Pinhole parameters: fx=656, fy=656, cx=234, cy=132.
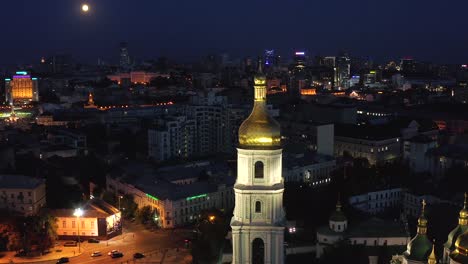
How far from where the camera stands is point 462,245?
42.6 feet

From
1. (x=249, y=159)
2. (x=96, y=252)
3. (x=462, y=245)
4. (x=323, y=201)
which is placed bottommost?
(x=96, y=252)

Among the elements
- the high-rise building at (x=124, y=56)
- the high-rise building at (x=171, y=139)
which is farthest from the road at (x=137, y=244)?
the high-rise building at (x=124, y=56)

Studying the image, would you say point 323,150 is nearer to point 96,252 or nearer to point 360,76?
point 96,252

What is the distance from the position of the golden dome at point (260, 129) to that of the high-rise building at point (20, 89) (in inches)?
2430

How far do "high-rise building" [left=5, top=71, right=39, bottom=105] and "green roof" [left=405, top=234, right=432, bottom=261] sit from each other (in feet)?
202

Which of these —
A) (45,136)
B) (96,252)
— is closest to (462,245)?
(96,252)

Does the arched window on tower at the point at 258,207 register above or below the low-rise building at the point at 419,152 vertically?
A: above

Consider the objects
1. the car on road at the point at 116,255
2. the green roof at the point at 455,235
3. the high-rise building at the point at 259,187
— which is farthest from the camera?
the car on road at the point at 116,255

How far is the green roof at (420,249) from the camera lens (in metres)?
14.4

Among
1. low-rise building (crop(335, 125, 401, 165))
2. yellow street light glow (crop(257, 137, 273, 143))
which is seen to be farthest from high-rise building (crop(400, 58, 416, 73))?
yellow street light glow (crop(257, 137, 273, 143))

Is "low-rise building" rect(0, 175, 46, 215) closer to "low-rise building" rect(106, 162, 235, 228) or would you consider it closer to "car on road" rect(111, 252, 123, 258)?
"low-rise building" rect(106, 162, 235, 228)

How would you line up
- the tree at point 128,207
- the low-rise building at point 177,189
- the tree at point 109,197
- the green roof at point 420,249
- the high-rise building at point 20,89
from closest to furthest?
the green roof at point 420,249 < the low-rise building at point 177,189 < the tree at point 128,207 < the tree at point 109,197 < the high-rise building at point 20,89

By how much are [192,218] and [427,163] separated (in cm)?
1467

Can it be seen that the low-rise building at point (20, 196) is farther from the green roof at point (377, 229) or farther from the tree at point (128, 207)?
the green roof at point (377, 229)
